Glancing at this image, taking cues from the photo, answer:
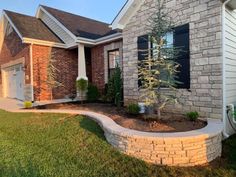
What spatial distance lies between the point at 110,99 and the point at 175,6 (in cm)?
563

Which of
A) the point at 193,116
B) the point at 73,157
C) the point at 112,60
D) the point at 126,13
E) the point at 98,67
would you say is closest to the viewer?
the point at 73,157

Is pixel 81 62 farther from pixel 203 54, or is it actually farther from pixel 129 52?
pixel 203 54

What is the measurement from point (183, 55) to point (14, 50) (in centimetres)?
1194

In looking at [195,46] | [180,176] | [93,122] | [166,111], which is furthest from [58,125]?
[195,46]

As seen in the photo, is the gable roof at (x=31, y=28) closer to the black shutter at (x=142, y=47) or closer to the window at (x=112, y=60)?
the window at (x=112, y=60)

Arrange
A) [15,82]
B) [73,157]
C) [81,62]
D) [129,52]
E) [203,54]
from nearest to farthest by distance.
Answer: [73,157] < [203,54] < [129,52] < [81,62] < [15,82]

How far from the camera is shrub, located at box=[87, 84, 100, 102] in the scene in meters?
11.8

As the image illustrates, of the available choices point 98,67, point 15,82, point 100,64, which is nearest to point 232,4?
point 100,64

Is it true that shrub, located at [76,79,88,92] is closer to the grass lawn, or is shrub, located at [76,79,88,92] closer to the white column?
the white column

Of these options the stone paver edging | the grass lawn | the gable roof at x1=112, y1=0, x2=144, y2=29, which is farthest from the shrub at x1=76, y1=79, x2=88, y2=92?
the stone paver edging

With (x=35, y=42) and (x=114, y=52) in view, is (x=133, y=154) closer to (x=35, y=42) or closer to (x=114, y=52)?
(x=114, y=52)

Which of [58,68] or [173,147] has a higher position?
[58,68]

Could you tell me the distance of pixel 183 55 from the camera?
21.1ft

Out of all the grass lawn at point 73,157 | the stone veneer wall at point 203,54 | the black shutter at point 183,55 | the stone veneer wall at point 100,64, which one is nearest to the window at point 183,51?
the black shutter at point 183,55
